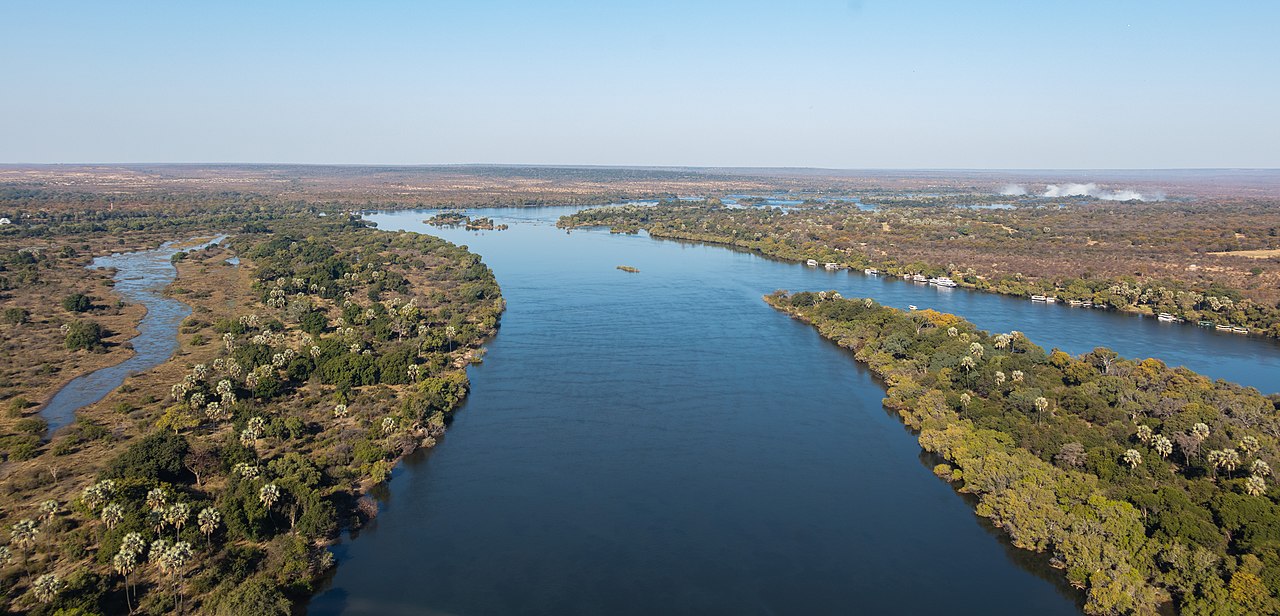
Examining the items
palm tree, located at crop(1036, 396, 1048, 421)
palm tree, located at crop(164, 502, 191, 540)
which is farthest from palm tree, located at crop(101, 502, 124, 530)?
palm tree, located at crop(1036, 396, 1048, 421)

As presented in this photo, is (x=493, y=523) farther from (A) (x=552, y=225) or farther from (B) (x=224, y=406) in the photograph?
(A) (x=552, y=225)

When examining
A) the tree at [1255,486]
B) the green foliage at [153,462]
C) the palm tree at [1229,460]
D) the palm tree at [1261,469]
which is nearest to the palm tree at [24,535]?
the green foliage at [153,462]

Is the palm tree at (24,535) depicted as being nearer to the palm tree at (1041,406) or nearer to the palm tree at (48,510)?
the palm tree at (48,510)

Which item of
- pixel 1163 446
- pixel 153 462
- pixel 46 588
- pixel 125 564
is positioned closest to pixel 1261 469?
pixel 1163 446

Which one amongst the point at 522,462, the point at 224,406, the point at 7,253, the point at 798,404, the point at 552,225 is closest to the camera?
the point at 522,462

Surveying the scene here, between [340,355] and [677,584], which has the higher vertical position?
[340,355]

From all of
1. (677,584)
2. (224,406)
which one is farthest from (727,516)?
(224,406)
